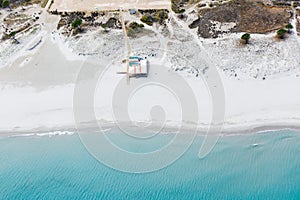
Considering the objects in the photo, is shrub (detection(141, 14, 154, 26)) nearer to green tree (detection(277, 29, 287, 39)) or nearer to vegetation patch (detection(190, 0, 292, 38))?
vegetation patch (detection(190, 0, 292, 38))

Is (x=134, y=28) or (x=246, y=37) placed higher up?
(x=134, y=28)

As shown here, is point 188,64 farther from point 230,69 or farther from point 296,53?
point 296,53

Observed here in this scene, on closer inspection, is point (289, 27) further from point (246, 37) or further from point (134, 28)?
point (134, 28)

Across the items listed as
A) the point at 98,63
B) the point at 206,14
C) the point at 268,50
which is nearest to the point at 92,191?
the point at 98,63

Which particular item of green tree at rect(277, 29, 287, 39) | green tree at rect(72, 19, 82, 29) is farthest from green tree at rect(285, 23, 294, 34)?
green tree at rect(72, 19, 82, 29)

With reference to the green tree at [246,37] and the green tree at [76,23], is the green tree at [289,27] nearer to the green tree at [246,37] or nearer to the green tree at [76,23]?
the green tree at [246,37]

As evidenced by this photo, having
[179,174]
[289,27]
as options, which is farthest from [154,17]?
[179,174]

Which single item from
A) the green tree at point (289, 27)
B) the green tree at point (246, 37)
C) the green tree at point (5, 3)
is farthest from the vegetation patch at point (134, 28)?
the green tree at point (5, 3)
